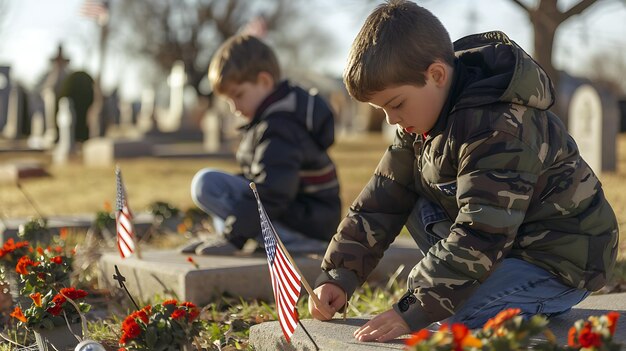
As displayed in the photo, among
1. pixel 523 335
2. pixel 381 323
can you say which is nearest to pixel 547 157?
pixel 381 323

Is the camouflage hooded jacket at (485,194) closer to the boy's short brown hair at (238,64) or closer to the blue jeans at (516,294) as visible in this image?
the blue jeans at (516,294)

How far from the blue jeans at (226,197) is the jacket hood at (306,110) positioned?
377mm

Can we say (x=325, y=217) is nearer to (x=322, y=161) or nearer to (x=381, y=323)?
(x=322, y=161)

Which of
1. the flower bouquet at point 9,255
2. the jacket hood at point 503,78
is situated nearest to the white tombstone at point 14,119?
the flower bouquet at point 9,255

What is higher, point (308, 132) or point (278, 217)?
point (308, 132)

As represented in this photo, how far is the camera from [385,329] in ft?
8.14

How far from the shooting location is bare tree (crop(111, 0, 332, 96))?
47031mm

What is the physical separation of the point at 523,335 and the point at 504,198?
651mm

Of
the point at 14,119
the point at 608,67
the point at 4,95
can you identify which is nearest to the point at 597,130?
the point at 14,119

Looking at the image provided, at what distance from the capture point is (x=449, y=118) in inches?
100

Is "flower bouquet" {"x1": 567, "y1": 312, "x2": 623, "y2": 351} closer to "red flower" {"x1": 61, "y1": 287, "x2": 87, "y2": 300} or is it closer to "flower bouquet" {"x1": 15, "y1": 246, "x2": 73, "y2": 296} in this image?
"red flower" {"x1": 61, "y1": 287, "x2": 87, "y2": 300}

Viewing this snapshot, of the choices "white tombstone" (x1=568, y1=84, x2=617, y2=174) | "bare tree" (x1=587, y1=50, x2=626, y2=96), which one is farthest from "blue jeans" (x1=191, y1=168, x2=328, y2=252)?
"bare tree" (x1=587, y1=50, x2=626, y2=96)

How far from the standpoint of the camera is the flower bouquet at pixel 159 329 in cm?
249

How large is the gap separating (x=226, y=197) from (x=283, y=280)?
198 centimetres
